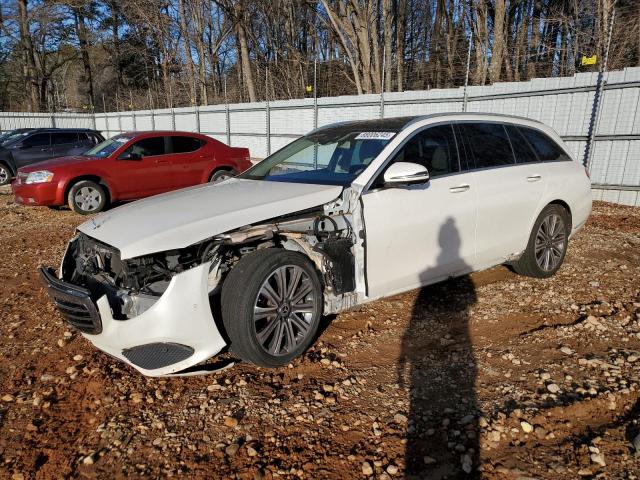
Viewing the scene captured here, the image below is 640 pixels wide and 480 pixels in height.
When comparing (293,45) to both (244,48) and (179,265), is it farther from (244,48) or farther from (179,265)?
(179,265)

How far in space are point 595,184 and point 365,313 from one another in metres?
7.69

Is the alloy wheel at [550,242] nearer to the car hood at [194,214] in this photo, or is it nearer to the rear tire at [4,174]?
the car hood at [194,214]

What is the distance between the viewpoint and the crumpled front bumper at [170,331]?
2709 mm

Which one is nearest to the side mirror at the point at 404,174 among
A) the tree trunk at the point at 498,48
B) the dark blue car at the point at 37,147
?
the tree trunk at the point at 498,48

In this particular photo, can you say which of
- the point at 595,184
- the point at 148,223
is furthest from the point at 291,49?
the point at 148,223

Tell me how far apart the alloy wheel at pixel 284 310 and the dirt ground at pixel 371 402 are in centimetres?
21

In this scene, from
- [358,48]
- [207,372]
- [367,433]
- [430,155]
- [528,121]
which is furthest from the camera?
[358,48]

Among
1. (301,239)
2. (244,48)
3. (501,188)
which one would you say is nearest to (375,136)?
(301,239)

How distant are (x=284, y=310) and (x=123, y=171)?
22.3ft

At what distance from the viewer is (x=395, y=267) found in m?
3.56

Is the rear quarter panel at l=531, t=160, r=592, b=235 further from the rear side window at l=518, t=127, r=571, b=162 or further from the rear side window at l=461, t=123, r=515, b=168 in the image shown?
the rear side window at l=461, t=123, r=515, b=168

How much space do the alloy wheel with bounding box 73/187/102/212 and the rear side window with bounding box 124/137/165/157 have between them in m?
0.96

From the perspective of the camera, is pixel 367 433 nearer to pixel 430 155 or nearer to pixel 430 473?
pixel 430 473

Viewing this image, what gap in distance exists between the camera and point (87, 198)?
28.0 ft
